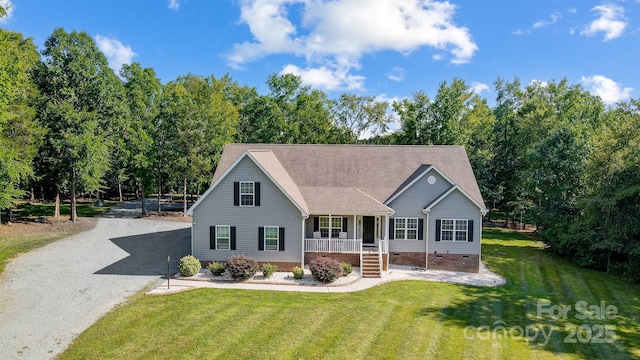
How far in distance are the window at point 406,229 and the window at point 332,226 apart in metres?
3.54

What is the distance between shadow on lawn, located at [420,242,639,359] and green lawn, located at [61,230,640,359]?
4 centimetres

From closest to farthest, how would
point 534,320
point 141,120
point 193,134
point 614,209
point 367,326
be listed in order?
point 367,326 < point 534,320 < point 614,209 < point 193,134 < point 141,120

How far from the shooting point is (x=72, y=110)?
3147cm

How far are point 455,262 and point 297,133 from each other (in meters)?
27.7

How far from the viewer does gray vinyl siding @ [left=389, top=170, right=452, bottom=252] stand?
898 inches

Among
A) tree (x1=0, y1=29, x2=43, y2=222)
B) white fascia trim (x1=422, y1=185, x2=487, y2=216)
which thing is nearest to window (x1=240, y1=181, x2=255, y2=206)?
white fascia trim (x1=422, y1=185, x2=487, y2=216)

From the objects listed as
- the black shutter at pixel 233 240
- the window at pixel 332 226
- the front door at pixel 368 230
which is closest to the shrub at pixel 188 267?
the black shutter at pixel 233 240

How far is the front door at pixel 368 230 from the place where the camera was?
77.4ft

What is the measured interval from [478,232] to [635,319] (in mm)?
8029

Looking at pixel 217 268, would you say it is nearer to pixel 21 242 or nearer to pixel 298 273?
pixel 298 273

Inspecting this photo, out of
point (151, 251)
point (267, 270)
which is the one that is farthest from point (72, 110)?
point (267, 270)

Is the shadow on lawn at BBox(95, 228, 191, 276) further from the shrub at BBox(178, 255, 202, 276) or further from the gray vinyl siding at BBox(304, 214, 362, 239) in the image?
the gray vinyl siding at BBox(304, 214, 362, 239)

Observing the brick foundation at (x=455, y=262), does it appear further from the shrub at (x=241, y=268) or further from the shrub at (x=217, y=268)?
the shrub at (x=217, y=268)

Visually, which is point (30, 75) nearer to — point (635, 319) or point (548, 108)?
point (635, 319)
